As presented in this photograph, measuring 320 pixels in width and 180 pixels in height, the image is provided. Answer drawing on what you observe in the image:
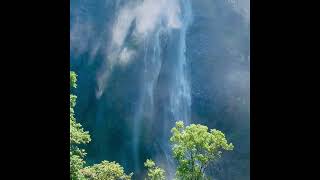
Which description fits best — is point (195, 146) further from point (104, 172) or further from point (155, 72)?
point (155, 72)

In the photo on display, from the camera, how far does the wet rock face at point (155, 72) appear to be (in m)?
21.6

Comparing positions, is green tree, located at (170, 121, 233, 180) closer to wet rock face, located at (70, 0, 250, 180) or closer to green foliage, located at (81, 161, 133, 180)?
green foliage, located at (81, 161, 133, 180)

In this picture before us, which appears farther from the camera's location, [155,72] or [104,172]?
[155,72]

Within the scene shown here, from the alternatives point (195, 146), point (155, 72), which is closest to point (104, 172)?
point (195, 146)

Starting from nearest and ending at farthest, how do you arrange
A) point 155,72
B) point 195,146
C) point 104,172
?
point 195,146 < point 104,172 < point 155,72

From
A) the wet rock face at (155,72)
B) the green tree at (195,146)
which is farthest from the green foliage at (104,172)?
the wet rock face at (155,72)

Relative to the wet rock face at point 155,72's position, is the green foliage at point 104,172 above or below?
below

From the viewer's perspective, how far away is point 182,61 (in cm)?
2253

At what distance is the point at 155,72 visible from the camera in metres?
22.5

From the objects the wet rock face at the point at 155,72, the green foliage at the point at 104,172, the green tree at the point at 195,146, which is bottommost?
the green tree at the point at 195,146

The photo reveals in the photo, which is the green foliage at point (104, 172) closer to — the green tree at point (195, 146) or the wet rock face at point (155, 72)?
the green tree at point (195, 146)
